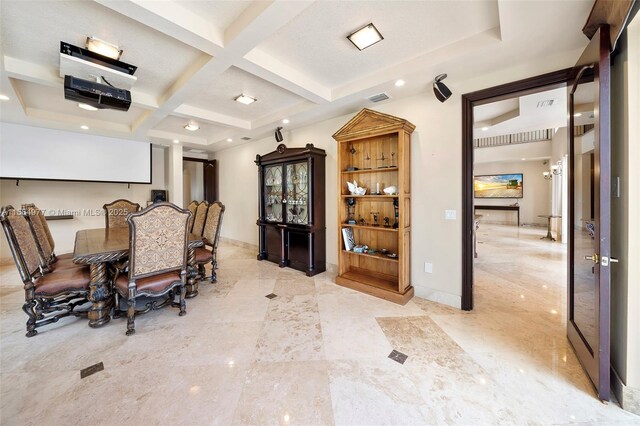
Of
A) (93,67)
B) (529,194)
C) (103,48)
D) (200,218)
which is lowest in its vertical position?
(200,218)

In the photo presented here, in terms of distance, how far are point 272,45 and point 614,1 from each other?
231cm

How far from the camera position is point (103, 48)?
2275 millimetres

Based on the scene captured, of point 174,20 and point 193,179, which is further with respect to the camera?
point 193,179

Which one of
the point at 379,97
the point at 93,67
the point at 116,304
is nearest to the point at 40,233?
the point at 116,304

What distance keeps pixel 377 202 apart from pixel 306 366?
7.71 ft

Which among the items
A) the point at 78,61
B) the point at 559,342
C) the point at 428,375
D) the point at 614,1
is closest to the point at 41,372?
the point at 78,61

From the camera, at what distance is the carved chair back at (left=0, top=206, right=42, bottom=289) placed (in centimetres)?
206

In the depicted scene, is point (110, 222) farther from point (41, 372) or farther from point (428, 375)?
point (428, 375)

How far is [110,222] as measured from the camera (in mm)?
4258

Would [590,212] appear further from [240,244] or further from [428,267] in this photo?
[240,244]

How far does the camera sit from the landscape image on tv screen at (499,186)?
1012cm

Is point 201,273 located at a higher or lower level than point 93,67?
lower

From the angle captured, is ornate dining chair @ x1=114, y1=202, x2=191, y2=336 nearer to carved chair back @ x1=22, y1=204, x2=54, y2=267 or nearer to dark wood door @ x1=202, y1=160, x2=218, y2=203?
carved chair back @ x1=22, y1=204, x2=54, y2=267

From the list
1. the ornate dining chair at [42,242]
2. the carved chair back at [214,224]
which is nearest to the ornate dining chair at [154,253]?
the ornate dining chair at [42,242]
